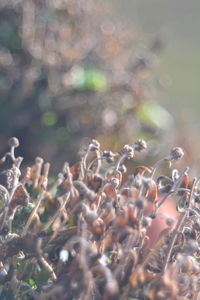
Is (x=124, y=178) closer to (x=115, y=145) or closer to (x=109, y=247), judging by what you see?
(x=115, y=145)

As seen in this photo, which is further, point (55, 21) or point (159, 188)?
point (55, 21)

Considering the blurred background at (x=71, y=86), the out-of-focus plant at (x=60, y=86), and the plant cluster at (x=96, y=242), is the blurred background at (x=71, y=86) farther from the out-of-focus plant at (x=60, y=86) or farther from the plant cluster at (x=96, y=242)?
the plant cluster at (x=96, y=242)

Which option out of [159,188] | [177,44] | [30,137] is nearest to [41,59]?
[30,137]

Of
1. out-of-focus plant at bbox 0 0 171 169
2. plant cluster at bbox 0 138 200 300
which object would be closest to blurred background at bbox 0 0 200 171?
out-of-focus plant at bbox 0 0 171 169

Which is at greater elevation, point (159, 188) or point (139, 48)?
point (139, 48)

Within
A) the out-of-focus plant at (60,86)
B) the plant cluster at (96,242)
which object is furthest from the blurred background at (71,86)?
the plant cluster at (96,242)

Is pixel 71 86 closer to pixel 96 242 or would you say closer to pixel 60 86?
pixel 60 86
